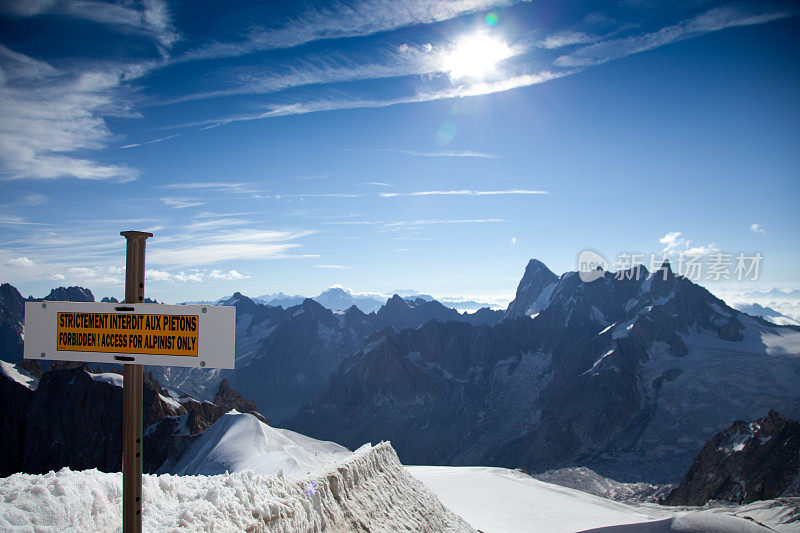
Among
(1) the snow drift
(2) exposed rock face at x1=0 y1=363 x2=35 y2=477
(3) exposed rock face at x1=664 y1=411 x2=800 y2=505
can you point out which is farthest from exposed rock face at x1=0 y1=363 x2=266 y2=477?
(3) exposed rock face at x1=664 y1=411 x2=800 y2=505

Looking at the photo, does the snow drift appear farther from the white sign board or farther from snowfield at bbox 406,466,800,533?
the white sign board

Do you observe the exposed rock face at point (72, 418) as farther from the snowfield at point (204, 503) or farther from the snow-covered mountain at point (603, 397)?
the snow-covered mountain at point (603, 397)

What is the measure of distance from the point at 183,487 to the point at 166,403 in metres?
87.3

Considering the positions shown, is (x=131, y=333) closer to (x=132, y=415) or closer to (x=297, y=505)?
(x=132, y=415)

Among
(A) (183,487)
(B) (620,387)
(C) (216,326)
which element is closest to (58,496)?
(A) (183,487)

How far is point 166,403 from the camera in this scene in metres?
83.9

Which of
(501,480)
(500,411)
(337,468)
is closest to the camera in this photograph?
(337,468)

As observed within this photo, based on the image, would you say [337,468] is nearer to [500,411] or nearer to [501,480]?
[501,480]

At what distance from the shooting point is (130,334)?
506 cm

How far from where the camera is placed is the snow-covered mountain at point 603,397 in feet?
411

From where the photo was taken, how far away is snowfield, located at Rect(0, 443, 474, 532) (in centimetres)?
691

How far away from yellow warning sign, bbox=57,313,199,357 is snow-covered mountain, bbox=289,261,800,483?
124796 mm

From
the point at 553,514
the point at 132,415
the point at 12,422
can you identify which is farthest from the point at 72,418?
the point at 132,415

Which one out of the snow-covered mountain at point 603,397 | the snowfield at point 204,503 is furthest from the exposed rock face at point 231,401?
the snowfield at point 204,503
